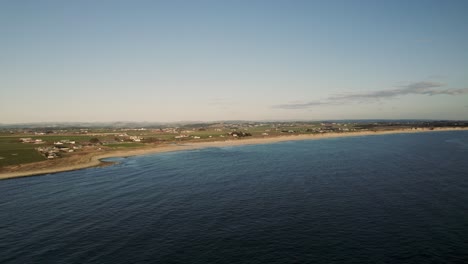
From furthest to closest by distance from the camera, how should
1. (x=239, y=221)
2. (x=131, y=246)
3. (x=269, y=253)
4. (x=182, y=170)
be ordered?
(x=182, y=170)
(x=239, y=221)
(x=131, y=246)
(x=269, y=253)

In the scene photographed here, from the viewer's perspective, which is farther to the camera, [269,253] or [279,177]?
[279,177]

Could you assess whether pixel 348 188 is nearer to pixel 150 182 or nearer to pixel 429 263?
pixel 429 263

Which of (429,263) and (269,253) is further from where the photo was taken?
(269,253)

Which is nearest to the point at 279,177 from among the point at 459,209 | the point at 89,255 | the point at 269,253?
the point at 459,209

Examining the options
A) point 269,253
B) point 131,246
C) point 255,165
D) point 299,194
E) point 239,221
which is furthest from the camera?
point 255,165

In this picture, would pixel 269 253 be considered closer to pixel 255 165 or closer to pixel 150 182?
pixel 150 182

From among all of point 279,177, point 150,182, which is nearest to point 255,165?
point 279,177
